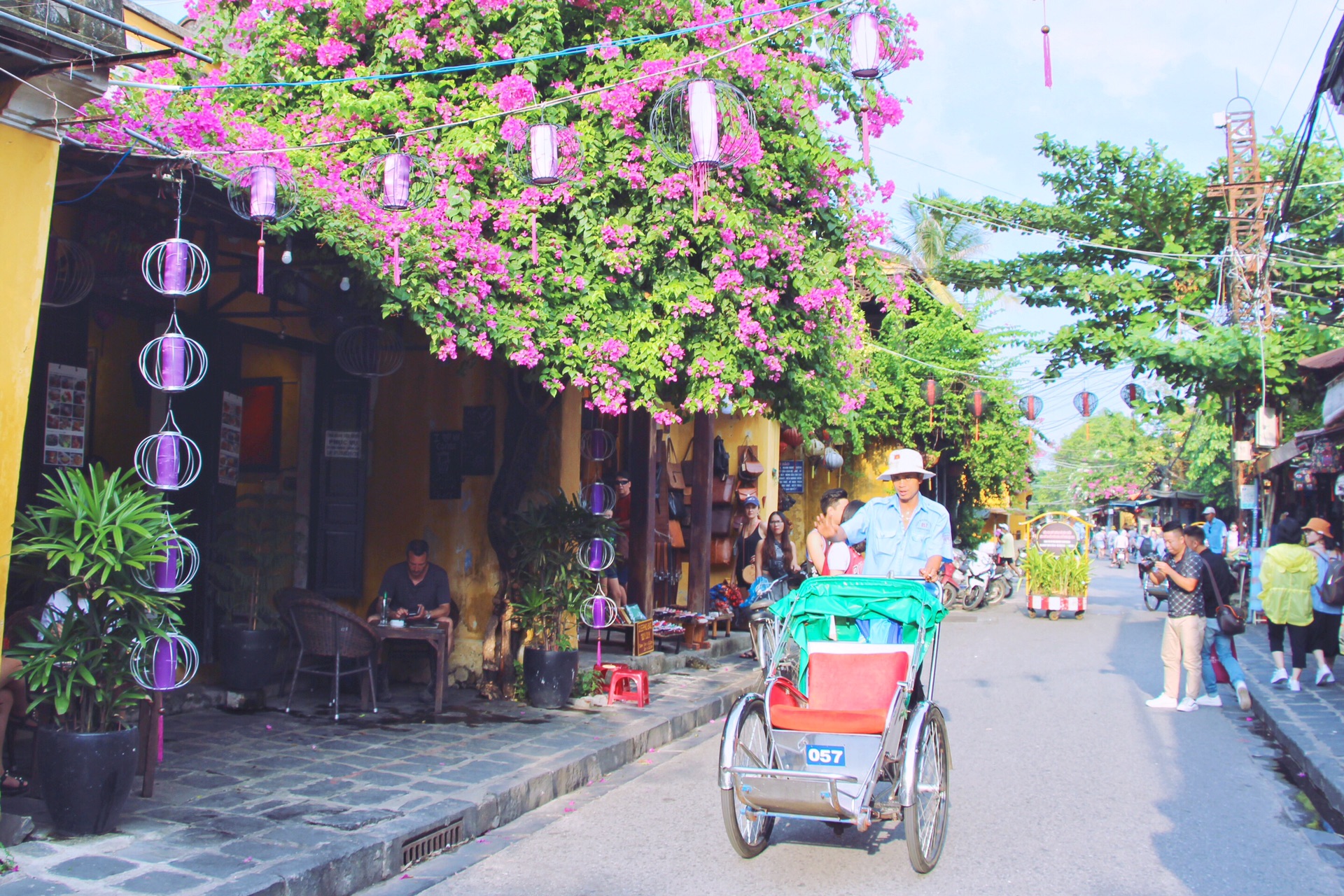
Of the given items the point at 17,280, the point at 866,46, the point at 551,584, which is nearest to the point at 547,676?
the point at 551,584

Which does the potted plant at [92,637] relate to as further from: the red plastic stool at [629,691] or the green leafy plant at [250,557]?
Result: the red plastic stool at [629,691]

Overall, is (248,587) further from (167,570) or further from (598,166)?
(598,166)

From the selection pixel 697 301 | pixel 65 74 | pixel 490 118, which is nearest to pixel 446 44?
pixel 490 118

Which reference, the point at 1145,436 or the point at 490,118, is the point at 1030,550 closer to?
the point at 490,118

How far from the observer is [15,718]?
600 centimetres

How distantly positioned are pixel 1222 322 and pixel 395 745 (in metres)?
15.9

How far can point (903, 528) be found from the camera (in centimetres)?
672

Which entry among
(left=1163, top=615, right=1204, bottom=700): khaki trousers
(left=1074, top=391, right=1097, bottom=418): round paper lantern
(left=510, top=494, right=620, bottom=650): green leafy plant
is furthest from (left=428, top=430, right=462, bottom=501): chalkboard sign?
(left=1074, top=391, right=1097, bottom=418): round paper lantern

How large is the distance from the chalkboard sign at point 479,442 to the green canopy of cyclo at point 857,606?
202 inches

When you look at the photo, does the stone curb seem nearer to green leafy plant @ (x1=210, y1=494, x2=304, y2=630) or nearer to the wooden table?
the wooden table

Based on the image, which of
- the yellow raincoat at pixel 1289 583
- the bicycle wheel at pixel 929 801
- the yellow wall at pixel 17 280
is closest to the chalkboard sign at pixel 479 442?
the yellow wall at pixel 17 280

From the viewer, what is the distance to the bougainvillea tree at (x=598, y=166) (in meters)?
8.37

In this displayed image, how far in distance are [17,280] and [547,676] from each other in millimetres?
5505

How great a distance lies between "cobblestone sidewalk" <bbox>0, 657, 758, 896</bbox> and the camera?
15.9ft
